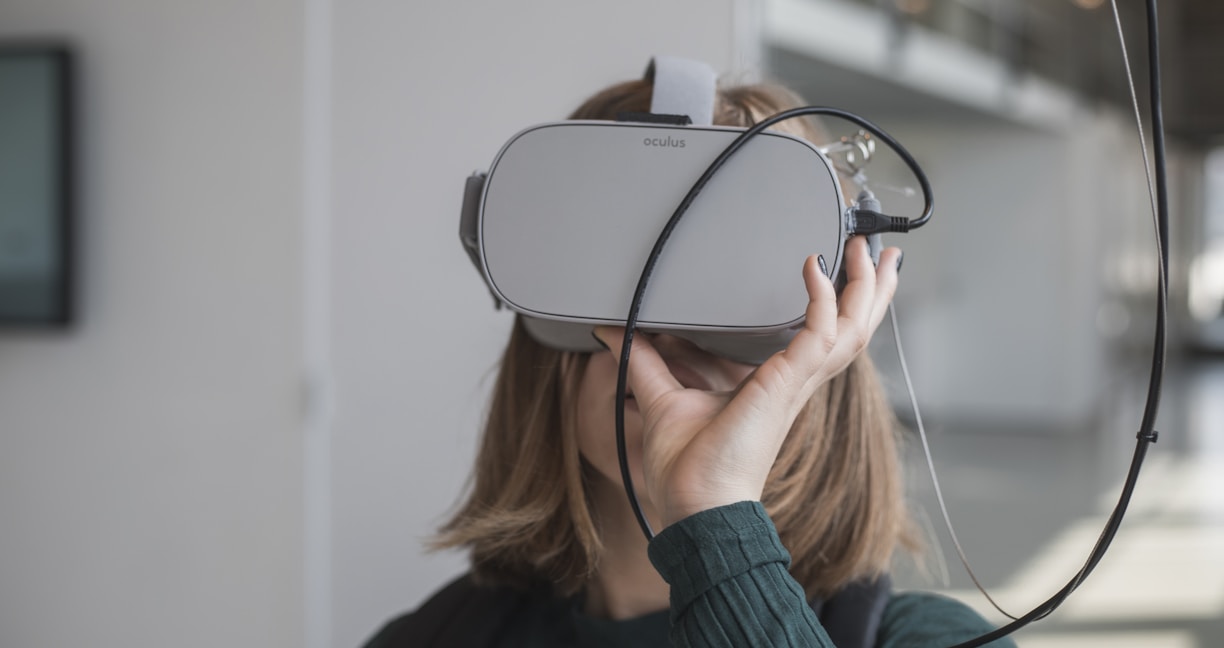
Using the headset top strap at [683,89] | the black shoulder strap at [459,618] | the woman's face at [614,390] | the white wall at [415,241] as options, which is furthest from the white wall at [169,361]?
the headset top strap at [683,89]

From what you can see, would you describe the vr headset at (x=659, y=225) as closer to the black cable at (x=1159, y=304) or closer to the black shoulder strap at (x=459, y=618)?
the black cable at (x=1159, y=304)

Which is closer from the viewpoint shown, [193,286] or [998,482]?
[193,286]

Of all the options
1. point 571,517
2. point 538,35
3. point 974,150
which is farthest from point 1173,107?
point 571,517

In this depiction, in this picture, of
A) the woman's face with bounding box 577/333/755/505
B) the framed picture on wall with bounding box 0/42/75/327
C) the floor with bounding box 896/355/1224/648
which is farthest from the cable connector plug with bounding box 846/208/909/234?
the framed picture on wall with bounding box 0/42/75/327

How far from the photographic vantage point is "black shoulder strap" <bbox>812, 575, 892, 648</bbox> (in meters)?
0.85

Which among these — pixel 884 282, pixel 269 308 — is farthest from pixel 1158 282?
pixel 269 308

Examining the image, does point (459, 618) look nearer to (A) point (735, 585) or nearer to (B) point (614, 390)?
(B) point (614, 390)

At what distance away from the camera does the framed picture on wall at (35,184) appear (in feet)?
6.12

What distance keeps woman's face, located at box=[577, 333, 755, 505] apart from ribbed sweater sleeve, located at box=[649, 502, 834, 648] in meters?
0.15

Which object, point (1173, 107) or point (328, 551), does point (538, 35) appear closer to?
point (328, 551)

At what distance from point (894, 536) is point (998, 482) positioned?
4256mm

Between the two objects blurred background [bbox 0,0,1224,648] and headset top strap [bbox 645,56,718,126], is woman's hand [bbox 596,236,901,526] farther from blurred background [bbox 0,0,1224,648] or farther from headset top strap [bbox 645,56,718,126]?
blurred background [bbox 0,0,1224,648]

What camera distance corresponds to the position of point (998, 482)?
189 inches

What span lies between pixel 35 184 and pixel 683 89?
5.46 feet
